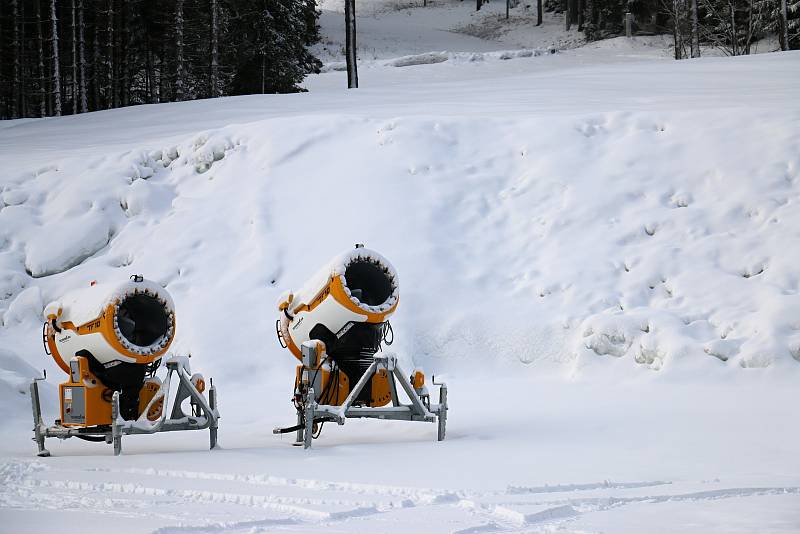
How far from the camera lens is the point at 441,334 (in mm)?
12492

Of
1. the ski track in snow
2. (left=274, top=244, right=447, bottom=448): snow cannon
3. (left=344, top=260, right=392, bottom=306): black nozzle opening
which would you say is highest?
(left=344, top=260, right=392, bottom=306): black nozzle opening

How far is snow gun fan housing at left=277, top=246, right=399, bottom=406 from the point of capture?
8922 millimetres

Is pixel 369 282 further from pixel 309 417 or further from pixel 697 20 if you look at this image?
pixel 697 20

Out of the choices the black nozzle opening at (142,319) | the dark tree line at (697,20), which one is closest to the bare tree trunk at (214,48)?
the dark tree line at (697,20)

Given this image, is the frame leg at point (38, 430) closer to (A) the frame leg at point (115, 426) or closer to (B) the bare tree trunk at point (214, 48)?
(A) the frame leg at point (115, 426)

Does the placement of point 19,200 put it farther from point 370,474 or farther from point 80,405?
point 370,474

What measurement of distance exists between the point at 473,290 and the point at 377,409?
469 cm

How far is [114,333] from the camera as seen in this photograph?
8.66 m

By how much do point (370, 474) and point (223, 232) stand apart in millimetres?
8524

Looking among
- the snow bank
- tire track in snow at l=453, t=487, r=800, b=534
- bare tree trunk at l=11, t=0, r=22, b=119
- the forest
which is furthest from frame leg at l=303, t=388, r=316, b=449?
bare tree trunk at l=11, t=0, r=22, b=119

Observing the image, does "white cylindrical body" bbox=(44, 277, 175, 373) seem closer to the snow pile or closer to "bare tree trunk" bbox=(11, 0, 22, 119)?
"bare tree trunk" bbox=(11, 0, 22, 119)

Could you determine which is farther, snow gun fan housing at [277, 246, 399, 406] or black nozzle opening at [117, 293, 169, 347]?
black nozzle opening at [117, 293, 169, 347]

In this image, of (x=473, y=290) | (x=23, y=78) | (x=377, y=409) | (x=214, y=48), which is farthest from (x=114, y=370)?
(x=23, y=78)

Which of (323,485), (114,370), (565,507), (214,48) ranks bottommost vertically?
(323,485)
